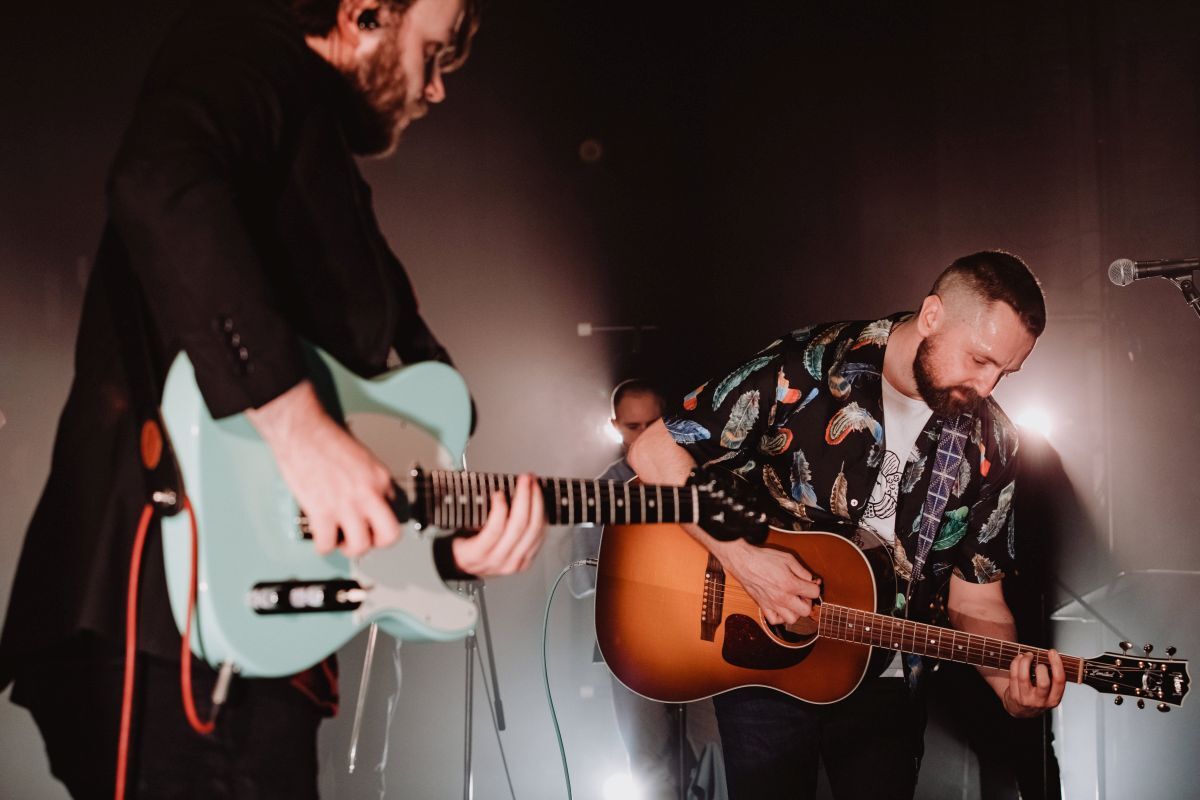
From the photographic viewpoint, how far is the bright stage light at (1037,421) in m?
3.83

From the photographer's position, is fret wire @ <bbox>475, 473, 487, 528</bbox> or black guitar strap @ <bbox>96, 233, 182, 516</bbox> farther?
fret wire @ <bbox>475, 473, 487, 528</bbox>

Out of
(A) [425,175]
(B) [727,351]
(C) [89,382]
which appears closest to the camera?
(C) [89,382]

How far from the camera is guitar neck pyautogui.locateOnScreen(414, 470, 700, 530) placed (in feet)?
4.41

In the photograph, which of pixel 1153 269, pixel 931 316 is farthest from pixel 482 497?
pixel 1153 269

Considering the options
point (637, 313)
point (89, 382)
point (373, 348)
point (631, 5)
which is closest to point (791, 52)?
point (631, 5)

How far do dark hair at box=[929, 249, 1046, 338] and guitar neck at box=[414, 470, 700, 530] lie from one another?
1451 mm

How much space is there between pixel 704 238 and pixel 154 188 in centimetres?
337

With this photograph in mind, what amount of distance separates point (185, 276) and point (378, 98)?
22.6 inches

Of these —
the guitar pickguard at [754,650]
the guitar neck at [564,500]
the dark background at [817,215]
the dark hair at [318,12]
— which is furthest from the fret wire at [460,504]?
the dark background at [817,215]

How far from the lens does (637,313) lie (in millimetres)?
4348

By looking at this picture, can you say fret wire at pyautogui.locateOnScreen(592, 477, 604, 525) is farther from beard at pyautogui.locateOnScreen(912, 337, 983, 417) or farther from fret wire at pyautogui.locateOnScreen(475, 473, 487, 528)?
beard at pyautogui.locateOnScreen(912, 337, 983, 417)

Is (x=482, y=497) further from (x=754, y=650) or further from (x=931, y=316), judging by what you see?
(x=931, y=316)

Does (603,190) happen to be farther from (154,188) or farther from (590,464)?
(154,188)

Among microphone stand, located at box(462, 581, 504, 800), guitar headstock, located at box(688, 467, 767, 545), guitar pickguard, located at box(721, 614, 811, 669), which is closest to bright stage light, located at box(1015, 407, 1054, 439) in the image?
guitar pickguard, located at box(721, 614, 811, 669)
